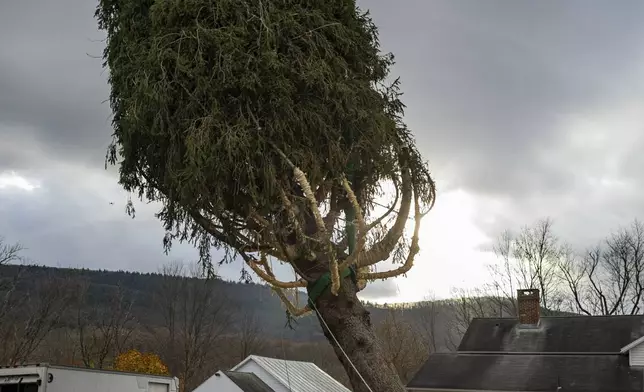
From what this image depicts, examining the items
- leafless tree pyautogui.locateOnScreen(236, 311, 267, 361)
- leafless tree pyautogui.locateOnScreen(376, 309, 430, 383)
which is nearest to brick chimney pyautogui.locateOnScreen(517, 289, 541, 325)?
leafless tree pyautogui.locateOnScreen(376, 309, 430, 383)

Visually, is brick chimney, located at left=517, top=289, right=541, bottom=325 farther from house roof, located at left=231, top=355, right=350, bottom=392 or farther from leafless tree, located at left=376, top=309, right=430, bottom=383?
leafless tree, located at left=376, top=309, right=430, bottom=383

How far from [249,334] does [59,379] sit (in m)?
53.1

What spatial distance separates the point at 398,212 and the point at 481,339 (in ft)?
67.2

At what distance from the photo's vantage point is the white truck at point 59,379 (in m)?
9.07

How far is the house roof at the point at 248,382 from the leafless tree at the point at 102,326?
26163 millimetres

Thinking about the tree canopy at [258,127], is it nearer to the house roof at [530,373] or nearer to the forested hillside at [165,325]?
the house roof at [530,373]

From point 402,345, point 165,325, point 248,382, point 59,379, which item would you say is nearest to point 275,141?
point 59,379

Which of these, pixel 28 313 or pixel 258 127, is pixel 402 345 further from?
pixel 258 127

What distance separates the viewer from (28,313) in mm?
43594

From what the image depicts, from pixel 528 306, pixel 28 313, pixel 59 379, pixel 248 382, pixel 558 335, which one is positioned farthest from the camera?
pixel 28 313

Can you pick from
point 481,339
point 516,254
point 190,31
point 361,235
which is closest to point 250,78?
point 190,31

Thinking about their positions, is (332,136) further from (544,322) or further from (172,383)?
(544,322)

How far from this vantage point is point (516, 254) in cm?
4628

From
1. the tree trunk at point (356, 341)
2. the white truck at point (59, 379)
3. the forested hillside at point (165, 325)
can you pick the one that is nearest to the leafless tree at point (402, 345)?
the forested hillside at point (165, 325)
